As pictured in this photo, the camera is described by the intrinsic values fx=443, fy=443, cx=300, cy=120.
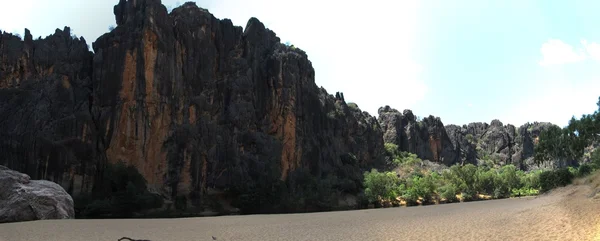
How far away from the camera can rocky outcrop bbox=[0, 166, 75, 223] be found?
93.3 ft

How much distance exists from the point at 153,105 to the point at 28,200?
33258 millimetres

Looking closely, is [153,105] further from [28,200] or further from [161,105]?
→ [28,200]

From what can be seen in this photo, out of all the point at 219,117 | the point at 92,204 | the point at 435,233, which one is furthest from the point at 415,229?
the point at 219,117

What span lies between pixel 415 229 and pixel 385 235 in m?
2.78

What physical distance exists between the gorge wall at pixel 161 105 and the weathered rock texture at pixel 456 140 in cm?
6555

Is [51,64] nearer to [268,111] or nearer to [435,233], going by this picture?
[268,111]

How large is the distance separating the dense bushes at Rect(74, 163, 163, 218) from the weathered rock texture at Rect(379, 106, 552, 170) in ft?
324

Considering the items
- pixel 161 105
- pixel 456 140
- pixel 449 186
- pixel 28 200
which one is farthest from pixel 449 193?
pixel 456 140

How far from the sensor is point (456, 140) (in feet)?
529

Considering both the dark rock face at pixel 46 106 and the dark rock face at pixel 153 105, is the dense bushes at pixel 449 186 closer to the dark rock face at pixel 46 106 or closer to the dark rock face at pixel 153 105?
the dark rock face at pixel 153 105

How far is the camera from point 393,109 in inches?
6043

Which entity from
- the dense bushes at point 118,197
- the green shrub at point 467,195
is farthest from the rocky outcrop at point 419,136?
the dense bushes at point 118,197

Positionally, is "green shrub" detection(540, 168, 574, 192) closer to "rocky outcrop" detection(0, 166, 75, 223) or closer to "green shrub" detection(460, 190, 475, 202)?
"green shrub" detection(460, 190, 475, 202)

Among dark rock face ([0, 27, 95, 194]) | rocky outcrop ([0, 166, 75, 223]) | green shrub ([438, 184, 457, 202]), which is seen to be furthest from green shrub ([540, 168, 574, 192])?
dark rock face ([0, 27, 95, 194])
